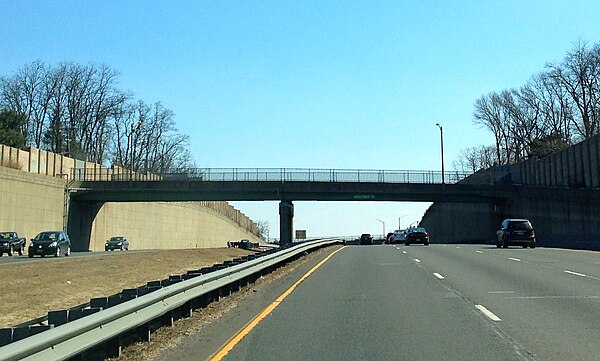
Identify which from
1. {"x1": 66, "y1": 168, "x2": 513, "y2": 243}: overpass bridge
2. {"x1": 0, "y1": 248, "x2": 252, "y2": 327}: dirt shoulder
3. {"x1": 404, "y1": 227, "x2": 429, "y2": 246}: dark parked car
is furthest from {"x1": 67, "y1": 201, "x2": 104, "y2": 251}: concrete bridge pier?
{"x1": 0, "y1": 248, "x2": 252, "y2": 327}: dirt shoulder

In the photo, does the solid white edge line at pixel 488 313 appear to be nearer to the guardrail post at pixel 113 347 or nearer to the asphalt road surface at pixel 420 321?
the asphalt road surface at pixel 420 321

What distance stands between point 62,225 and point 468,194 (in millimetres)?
40031

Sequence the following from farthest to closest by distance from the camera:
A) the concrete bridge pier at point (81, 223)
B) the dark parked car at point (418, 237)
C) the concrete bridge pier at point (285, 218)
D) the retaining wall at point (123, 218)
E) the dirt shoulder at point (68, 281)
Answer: the concrete bridge pier at point (285, 218) → the concrete bridge pier at point (81, 223) → the dark parked car at point (418, 237) → the retaining wall at point (123, 218) → the dirt shoulder at point (68, 281)

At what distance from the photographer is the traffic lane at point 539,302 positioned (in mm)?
9943

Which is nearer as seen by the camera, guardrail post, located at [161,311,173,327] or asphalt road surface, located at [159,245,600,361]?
asphalt road surface, located at [159,245,600,361]

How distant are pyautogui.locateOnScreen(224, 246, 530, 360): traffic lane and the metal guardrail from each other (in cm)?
134

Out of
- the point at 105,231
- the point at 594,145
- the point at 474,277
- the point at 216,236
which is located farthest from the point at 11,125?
the point at 474,277

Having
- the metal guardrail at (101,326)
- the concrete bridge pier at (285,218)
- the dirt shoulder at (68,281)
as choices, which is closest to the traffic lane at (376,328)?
the metal guardrail at (101,326)

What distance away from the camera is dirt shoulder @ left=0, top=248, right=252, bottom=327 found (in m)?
18.3

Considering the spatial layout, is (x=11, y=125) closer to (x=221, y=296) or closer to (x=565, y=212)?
(x=565, y=212)

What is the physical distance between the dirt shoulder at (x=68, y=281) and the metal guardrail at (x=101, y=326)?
614cm

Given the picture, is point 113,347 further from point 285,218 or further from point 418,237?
point 285,218

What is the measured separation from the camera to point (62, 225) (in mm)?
66000

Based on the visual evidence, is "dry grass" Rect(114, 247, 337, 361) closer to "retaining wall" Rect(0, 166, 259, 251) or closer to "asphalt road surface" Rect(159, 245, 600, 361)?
"asphalt road surface" Rect(159, 245, 600, 361)
